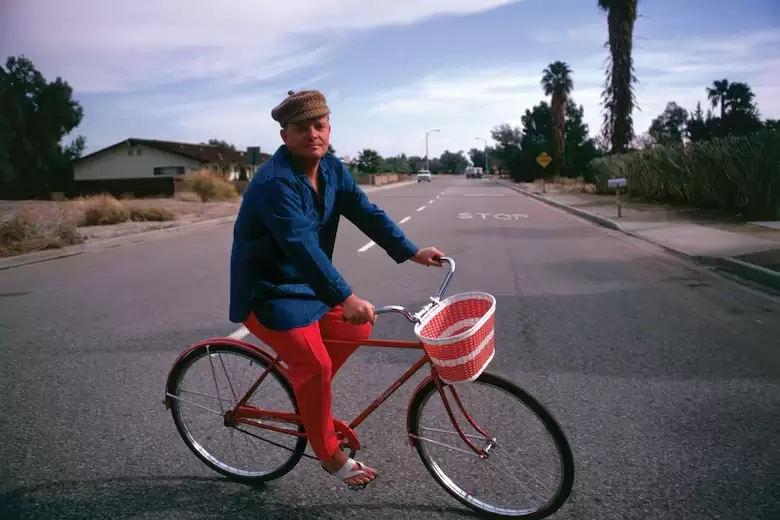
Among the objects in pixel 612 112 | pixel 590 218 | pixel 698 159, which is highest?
pixel 612 112

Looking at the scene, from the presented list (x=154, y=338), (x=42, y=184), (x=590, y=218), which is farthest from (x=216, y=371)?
(x=42, y=184)

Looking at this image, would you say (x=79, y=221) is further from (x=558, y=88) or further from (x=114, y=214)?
(x=558, y=88)

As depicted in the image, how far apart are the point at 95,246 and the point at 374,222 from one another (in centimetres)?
1256

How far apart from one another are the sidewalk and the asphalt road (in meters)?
0.75

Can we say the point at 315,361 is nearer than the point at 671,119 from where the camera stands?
Yes

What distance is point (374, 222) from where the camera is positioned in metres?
3.10

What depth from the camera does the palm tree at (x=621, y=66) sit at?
3222 cm

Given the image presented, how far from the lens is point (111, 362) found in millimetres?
5324

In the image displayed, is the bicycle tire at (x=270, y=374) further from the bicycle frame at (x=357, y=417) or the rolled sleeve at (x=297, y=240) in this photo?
the rolled sleeve at (x=297, y=240)

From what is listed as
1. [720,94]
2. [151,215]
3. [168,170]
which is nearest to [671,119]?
[720,94]

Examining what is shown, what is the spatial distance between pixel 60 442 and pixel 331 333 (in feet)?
6.26

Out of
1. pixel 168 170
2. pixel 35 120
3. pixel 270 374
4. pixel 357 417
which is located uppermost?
pixel 35 120

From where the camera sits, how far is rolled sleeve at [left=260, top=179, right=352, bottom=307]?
8.45ft

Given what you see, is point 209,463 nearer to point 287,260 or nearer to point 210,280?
point 287,260
